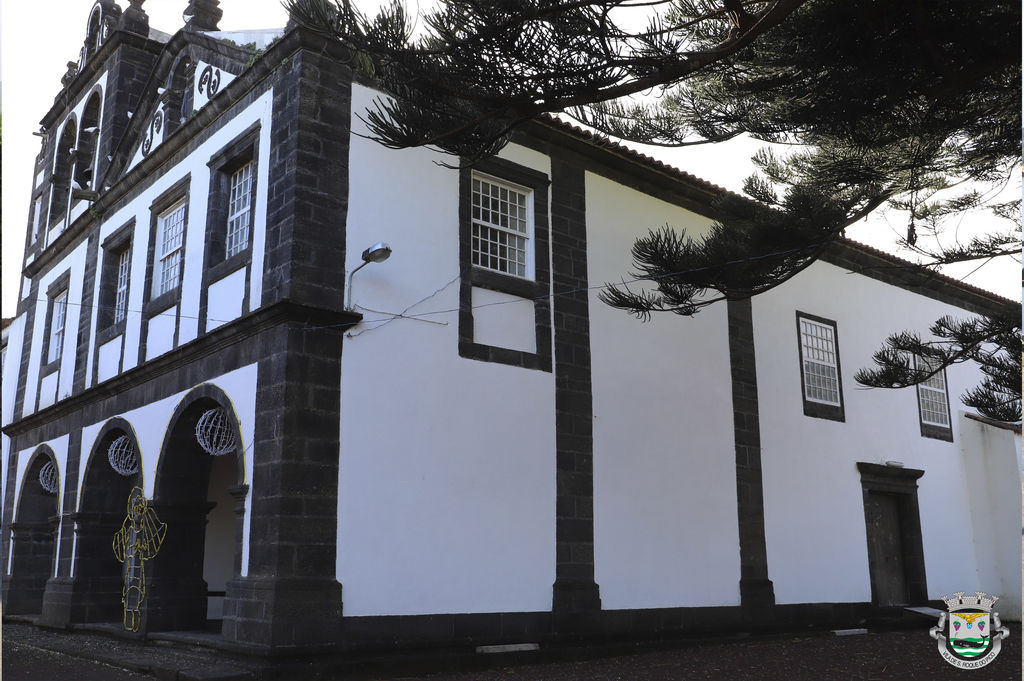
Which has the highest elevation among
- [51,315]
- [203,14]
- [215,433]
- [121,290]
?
[203,14]

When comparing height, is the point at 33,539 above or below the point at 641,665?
above

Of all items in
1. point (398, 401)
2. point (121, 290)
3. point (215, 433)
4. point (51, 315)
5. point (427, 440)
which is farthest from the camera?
point (51, 315)

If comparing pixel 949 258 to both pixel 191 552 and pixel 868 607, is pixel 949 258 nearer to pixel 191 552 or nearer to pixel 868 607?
pixel 868 607

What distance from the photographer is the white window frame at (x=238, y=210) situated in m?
10.4

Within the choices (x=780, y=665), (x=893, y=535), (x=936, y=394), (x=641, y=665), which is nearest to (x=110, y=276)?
(x=641, y=665)

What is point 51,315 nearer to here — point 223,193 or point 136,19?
point 136,19

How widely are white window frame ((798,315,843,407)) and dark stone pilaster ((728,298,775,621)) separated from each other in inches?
53.1

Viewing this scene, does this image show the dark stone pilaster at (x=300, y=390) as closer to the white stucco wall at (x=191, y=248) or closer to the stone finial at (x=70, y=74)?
the white stucco wall at (x=191, y=248)

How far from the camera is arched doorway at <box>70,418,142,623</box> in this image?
1209 cm

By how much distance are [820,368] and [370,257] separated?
8.43m

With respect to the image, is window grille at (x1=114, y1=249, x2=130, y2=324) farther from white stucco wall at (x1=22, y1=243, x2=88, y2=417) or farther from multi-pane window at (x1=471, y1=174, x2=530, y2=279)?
multi-pane window at (x1=471, y1=174, x2=530, y2=279)

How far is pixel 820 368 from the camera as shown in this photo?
15.0 meters

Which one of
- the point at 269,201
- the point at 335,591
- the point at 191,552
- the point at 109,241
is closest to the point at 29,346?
the point at 109,241

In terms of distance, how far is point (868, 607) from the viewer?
566 inches
